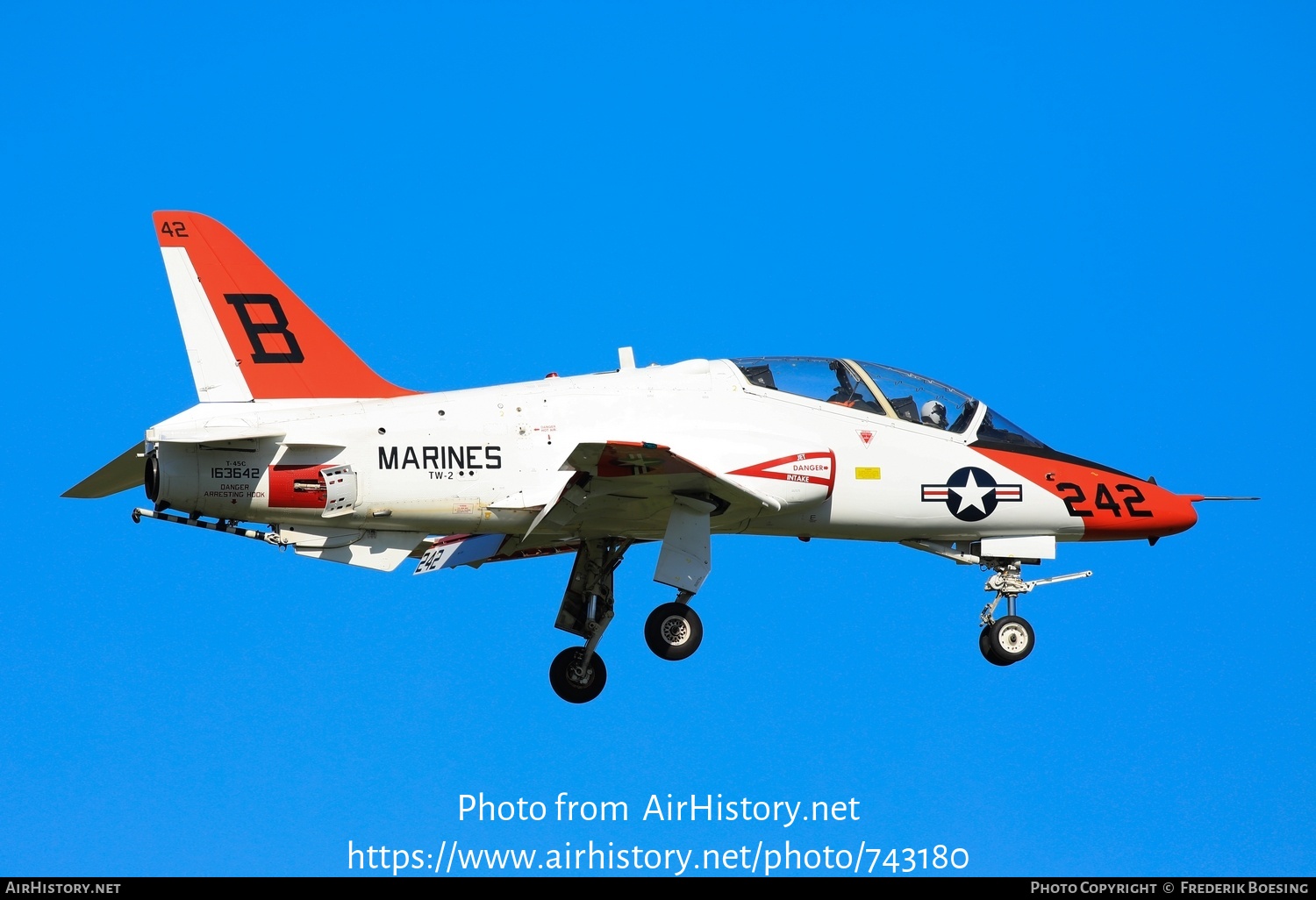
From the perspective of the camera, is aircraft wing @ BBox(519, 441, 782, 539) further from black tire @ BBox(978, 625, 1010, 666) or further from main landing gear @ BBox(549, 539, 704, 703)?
black tire @ BBox(978, 625, 1010, 666)

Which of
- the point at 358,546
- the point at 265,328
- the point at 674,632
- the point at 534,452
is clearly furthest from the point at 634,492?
the point at 265,328

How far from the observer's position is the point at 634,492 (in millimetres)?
25781

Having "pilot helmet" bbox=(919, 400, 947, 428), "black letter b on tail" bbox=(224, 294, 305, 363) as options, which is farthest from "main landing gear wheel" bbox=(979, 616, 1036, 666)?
"black letter b on tail" bbox=(224, 294, 305, 363)

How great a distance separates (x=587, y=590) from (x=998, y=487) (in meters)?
5.76

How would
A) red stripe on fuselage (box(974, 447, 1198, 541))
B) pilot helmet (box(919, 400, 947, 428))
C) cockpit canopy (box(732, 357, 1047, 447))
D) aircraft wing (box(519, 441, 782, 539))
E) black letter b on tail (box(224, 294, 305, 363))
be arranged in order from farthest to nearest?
red stripe on fuselage (box(974, 447, 1198, 541)) → pilot helmet (box(919, 400, 947, 428)) → cockpit canopy (box(732, 357, 1047, 447)) → black letter b on tail (box(224, 294, 305, 363)) → aircraft wing (box(519, 441, 782, 539))

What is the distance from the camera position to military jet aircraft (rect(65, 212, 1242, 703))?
25.0m

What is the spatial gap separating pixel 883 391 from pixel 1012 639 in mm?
3777

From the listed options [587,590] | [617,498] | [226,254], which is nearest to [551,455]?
[617,498]

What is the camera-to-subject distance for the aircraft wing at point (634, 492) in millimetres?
24406

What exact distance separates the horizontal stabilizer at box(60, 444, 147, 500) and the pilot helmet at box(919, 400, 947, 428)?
33.7ft

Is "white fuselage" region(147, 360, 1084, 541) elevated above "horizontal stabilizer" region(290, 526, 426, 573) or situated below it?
above

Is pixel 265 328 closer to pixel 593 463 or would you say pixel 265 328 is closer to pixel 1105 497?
pixel 593 463

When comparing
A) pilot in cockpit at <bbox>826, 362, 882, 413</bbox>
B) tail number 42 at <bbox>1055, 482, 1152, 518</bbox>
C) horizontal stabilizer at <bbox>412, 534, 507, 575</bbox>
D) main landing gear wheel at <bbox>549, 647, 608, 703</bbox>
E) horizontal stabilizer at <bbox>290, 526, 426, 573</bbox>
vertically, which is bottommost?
main landing gear wheel at <bbox>549, 647, 608, 703</bbox>
